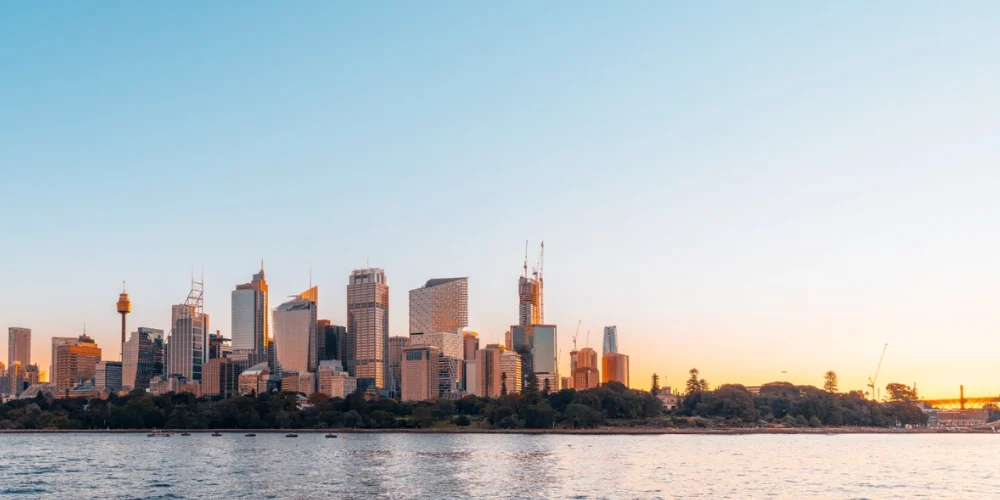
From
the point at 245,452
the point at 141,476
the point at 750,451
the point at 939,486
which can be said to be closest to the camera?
the point at 939,486

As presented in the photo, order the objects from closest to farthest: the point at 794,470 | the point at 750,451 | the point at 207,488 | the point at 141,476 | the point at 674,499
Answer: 1. the point at 674,499
2. the point at 207,488
3. the point at 141,476
4. the point at 794,470
5. the point at 750,451

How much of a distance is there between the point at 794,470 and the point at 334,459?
205 ft

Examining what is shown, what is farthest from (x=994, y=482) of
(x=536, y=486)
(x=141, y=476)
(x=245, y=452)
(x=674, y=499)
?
(x=245, y=452)

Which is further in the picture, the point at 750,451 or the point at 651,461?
the point at 750,451

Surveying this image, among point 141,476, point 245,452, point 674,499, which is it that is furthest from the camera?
point 245,452

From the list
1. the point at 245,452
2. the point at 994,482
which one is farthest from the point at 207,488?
the point at 994,482

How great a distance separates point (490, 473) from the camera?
11506cm

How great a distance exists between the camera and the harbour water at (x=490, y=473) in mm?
92812

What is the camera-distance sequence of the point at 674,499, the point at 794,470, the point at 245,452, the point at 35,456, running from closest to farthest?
the point at 674,499 → the point at 794,470 → the point at 35,456 → the point at 245,452

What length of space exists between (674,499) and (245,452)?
90859 millimetres

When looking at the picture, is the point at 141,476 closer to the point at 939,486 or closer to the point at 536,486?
the point at 536,486

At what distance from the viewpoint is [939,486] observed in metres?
102

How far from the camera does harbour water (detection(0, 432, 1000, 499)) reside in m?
92.8

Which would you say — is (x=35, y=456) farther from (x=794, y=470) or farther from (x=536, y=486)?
(x=794, y=470)
